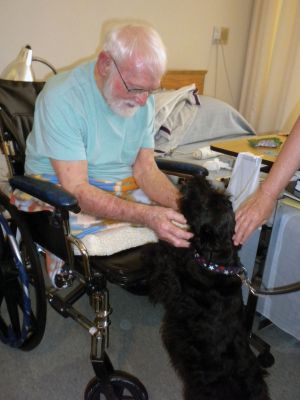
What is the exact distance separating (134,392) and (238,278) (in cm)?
53

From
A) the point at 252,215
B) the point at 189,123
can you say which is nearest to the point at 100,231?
the point at 252,215

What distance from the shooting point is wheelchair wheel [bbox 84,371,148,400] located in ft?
3.38

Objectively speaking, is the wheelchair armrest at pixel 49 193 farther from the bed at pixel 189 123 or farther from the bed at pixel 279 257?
the bed at pixel 189 123

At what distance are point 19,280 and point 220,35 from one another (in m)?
2.64

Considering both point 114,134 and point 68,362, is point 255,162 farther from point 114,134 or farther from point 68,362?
point 68,362

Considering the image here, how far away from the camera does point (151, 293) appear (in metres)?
0.98

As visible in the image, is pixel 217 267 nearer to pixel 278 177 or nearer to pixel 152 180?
pixel 278 177

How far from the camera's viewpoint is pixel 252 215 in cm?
92

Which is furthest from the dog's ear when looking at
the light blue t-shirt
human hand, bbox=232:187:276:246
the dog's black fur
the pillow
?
the pillow

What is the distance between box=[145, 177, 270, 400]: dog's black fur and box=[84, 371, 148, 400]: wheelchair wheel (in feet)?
0.73

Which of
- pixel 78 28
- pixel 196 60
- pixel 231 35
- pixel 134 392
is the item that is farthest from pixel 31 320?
pixel 231 35

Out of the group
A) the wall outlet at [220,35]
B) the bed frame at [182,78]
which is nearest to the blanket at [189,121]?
the bed frame at [182,78]

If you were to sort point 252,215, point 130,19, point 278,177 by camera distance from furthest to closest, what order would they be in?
1. point 130,19
2. point 278,177
3. point 252,215

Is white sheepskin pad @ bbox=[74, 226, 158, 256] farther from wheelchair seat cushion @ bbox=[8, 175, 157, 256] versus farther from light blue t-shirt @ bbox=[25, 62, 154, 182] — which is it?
light blue t-shirt @ bbox=[25, 62, 154, 182]
